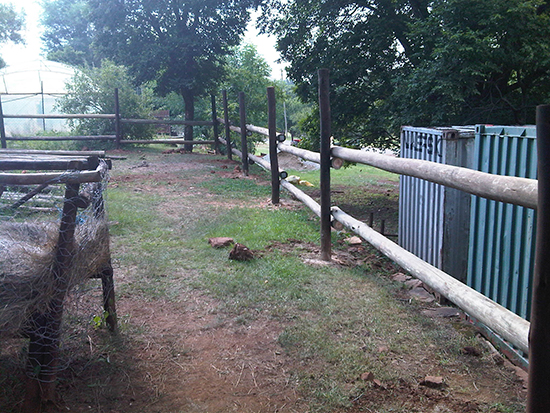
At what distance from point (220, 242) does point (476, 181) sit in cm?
368

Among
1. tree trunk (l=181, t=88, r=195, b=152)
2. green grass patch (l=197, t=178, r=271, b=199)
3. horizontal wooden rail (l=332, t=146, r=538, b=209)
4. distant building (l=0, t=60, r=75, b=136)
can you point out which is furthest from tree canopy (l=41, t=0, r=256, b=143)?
horizontal wooden rail (l=332, t=146, r=538, b=209)

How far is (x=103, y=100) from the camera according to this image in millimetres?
18016

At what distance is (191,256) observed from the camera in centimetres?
540

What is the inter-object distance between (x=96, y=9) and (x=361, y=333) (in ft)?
53.6

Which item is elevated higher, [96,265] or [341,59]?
[341,59]

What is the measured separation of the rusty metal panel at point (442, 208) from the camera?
193 inches

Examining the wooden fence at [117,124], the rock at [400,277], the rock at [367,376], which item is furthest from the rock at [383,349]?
the wooden fence at [117,124]

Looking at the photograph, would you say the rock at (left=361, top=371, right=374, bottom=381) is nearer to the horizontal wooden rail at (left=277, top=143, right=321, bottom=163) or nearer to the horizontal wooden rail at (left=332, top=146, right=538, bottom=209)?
the horizontal wooden rail at (left=332, top=146, right=538, bottom=209)

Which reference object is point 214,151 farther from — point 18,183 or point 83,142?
point 18,183

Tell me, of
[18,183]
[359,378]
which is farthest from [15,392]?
[359,378]

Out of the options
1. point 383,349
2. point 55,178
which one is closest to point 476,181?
point 383,349

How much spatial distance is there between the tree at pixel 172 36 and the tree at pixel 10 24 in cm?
2043

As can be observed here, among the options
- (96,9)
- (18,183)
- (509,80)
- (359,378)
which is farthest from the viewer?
(96,9)

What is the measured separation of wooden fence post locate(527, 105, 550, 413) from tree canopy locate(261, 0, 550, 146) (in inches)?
198
